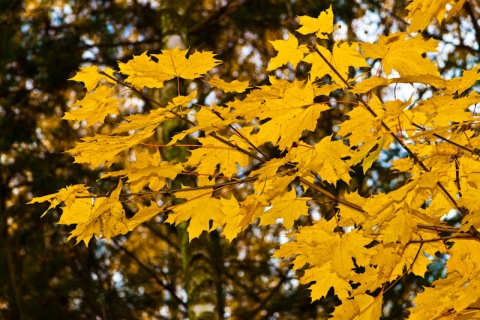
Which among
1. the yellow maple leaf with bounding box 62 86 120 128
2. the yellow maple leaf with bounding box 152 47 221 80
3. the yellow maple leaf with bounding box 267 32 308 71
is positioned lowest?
the yellow maple leaf with bounding box 152 47 221 80

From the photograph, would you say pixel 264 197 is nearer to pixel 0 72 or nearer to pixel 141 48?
pixel 141 48

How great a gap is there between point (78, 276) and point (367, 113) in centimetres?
462

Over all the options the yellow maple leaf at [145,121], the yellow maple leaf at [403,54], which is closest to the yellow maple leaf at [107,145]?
the yellow maple leaf at [145,121]

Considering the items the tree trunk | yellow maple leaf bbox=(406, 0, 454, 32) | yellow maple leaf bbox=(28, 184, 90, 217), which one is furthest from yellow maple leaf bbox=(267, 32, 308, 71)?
the tree trunk

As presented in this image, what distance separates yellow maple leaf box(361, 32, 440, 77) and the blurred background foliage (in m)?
2.90

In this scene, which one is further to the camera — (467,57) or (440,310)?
(467,57)

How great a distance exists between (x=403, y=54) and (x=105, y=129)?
4.94 metres

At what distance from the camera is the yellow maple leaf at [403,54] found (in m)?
1.31

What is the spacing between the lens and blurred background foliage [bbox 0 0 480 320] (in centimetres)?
470

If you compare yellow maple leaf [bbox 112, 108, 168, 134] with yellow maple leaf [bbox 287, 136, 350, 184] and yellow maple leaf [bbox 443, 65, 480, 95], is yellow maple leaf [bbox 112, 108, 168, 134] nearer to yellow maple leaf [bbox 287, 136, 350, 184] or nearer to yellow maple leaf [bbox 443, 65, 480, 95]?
yellow maple leaf [bbox 287, 136, 350, 184]

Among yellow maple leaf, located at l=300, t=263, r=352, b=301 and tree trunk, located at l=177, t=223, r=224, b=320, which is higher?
tree trunk, located at l=177, t=223, r=224, b=320

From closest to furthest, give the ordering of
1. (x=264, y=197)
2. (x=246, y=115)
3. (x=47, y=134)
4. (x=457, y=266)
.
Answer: (x=246, y=115) < (x=264, y=197) < (x=457, y=266) < (x=47, y=134)

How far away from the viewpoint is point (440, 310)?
1364mm

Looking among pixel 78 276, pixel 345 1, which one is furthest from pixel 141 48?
pixel 78 276
